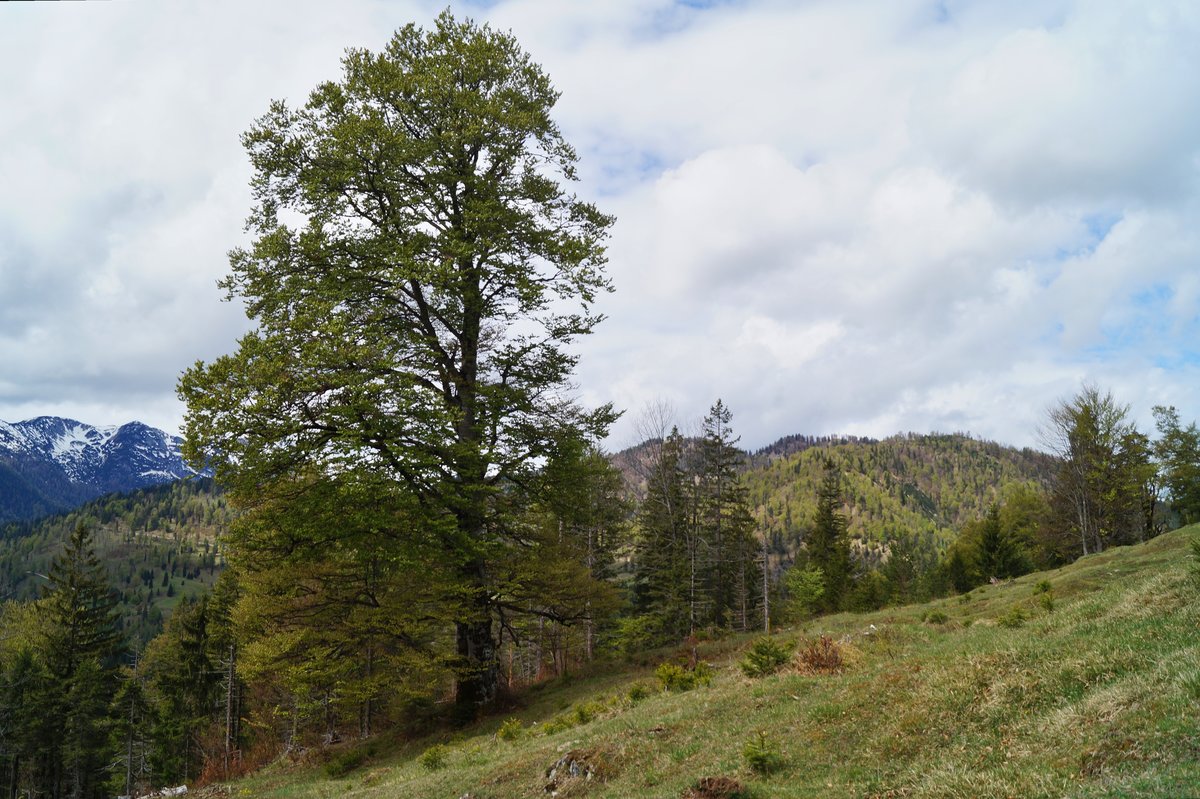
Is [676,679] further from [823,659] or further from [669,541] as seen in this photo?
[669,541]

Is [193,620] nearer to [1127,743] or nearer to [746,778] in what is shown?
[746,778]

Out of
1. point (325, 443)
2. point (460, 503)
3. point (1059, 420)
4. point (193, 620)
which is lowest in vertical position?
point (193, 620)

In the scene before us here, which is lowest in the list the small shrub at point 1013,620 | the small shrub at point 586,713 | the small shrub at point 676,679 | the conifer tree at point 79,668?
the conifer tree at point 79,668

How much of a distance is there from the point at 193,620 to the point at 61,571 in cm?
1445

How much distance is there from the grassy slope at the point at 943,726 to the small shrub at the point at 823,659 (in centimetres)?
34

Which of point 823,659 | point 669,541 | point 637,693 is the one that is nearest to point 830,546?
point 669,541

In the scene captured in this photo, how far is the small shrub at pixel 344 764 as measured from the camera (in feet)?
60.3

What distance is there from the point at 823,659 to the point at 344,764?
14.7 m

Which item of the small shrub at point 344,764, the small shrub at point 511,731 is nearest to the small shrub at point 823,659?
the small shrub at point 511,731

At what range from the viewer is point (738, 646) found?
2295cm

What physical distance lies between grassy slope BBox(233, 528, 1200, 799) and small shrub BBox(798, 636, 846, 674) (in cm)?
34

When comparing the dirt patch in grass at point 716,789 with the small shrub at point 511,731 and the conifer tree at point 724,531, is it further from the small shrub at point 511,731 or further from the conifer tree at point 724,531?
the conifer tree at point 724,531

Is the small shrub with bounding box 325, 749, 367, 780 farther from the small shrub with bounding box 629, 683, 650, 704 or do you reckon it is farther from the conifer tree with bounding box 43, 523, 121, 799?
the conifer tree with bounding box 43, 523, 121, 799

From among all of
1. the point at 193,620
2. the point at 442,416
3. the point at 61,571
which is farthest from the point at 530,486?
the point at 61,571
